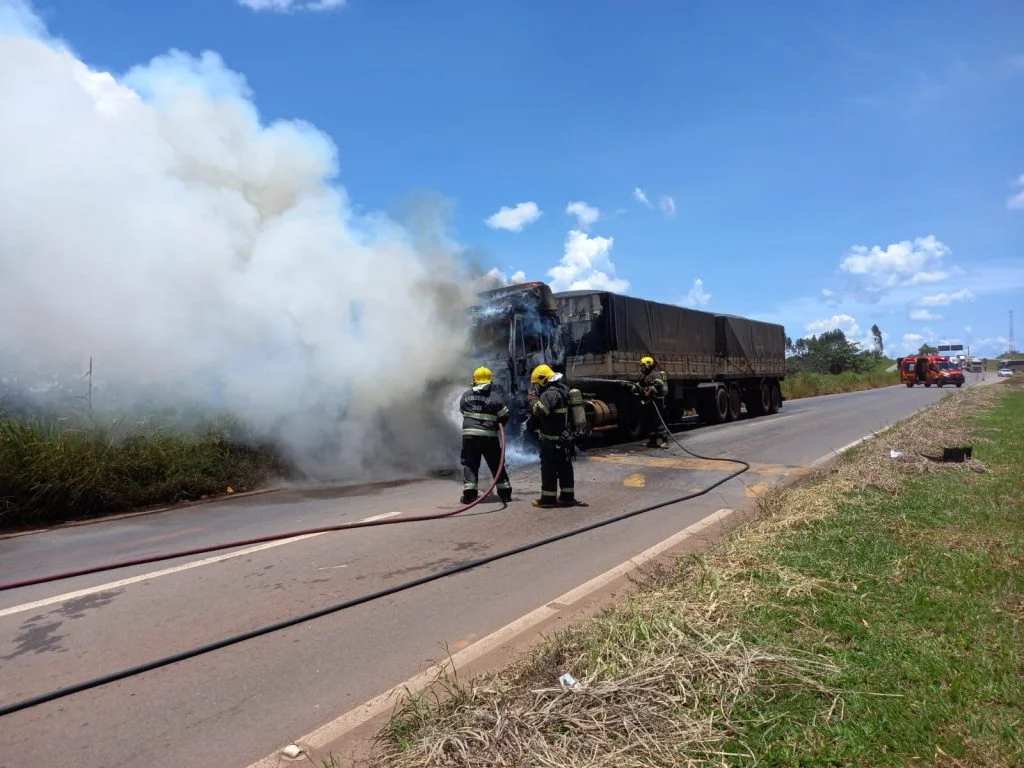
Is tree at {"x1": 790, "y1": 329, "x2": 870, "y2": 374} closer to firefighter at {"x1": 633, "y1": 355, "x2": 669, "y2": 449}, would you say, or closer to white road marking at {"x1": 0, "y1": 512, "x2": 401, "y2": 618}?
firefighter at {"x1": 633, "y1": 355, "x2": 669, "y2": 449}

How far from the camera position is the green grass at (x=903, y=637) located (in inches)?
94.2

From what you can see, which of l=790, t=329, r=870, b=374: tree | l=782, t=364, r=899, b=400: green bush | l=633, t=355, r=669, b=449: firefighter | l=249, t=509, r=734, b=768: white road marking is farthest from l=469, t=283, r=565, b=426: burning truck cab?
l=790, t=329, r=870, b=374: tree

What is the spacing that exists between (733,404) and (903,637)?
17697 mm

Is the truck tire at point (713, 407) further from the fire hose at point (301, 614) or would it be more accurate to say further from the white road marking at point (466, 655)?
the white road marking at point (466, 655)

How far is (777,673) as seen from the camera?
2902 mm

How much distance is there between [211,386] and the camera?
954 cm

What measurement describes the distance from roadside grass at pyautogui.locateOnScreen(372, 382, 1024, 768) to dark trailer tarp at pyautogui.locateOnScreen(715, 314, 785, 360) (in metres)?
15.2

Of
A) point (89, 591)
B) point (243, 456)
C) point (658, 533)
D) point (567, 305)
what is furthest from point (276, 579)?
point (567, 305)

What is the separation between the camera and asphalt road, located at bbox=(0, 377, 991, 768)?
3035 millimetres

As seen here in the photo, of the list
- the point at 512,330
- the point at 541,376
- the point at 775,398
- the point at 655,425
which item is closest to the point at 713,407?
the point at 655,425

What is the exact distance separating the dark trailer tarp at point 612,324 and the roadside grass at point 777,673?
8844 millimetres

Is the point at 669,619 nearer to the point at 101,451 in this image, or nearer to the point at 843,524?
the point at 843,524

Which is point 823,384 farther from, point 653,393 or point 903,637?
point 903,637

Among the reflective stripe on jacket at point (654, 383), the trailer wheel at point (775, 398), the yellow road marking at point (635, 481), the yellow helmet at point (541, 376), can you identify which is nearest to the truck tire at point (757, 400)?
the trailer wheel at point (775, 398)
